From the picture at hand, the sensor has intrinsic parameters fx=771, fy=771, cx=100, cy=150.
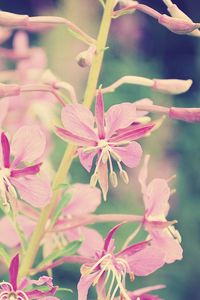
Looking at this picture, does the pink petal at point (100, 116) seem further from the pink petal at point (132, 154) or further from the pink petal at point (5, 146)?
the pink petal at point (5, 146)

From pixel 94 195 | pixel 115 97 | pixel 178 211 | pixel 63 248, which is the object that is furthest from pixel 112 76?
pixel 63 248

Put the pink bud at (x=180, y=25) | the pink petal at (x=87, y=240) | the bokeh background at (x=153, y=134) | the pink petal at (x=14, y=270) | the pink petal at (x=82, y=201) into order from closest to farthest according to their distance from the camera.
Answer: the pink petal at (x=14, y=270), the pink bud at (x=180, y=25), the pink petal at (x=87, y=240), the pink petal at (x=82, y=201), the bokeh background at (x=153, y=134)

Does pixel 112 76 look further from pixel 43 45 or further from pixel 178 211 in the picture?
pixel 178 211

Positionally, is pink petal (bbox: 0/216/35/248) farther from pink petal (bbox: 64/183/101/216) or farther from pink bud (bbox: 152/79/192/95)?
pink bud (bbox: 152/79/192/95)

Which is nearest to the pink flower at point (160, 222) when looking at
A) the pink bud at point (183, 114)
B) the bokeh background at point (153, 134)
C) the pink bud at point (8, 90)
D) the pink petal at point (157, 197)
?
the pink petal at point (157, 197)

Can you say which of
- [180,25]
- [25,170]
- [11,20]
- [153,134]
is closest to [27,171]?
[25,170]
